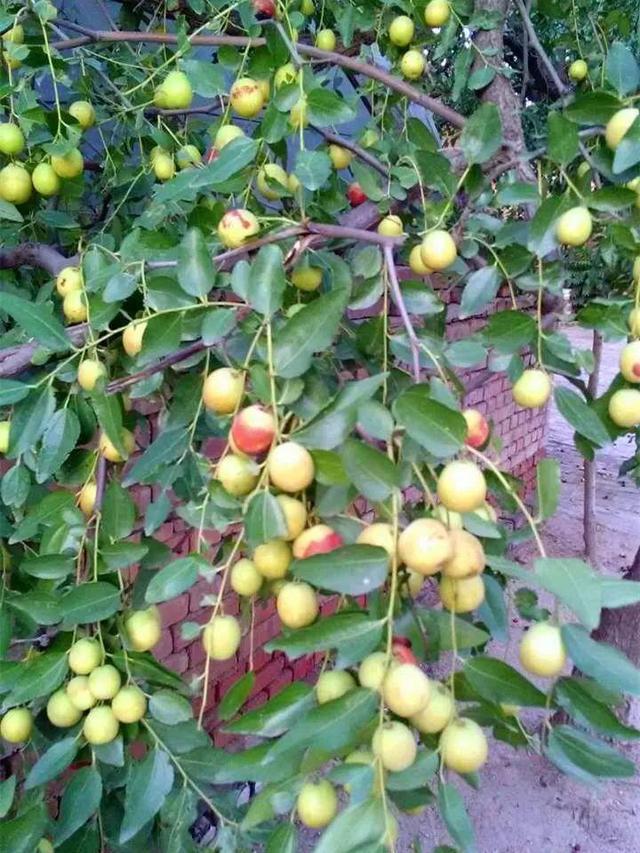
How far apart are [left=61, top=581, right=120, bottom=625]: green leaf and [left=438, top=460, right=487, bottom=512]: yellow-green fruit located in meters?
0.44

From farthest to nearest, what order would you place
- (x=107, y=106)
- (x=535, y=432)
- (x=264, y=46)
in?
(x=535, y=432), (x=107, y=106), (x=264, y=46)

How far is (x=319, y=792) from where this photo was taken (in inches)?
27.1

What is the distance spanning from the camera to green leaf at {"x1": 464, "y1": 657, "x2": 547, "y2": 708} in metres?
0.66

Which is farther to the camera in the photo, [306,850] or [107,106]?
[306,850]

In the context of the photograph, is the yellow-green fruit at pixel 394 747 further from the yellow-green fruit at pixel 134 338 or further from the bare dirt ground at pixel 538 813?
the bare dirt ground at pixel 538 813

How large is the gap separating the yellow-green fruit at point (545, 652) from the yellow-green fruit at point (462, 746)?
7 centimetres

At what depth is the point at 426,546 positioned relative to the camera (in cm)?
58

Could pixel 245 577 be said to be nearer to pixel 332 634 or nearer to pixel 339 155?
pixel 332 634

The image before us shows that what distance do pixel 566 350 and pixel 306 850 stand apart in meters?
1.78

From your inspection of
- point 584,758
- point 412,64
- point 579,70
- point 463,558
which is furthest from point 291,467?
point 579,70

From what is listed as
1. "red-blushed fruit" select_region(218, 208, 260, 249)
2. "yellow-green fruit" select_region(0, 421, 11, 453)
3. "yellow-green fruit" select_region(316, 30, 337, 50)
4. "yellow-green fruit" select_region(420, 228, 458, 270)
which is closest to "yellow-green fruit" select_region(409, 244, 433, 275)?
"yellow-green fruit" select_region(420, 228, 458, 270)

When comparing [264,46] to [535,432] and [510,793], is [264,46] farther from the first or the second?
[535,432]

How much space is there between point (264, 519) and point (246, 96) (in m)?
0.84

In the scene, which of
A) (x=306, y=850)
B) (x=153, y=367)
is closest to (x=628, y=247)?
(x=153, y=367)
